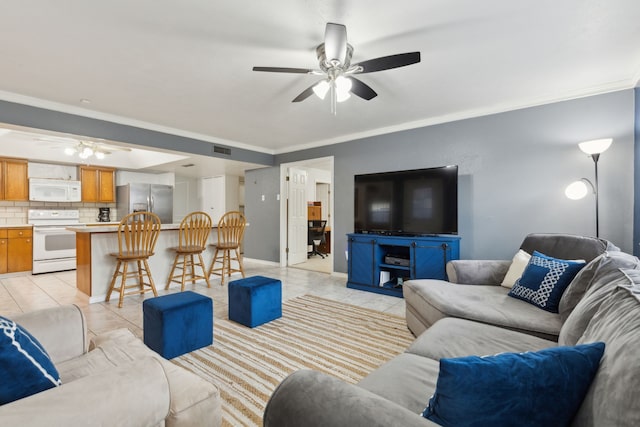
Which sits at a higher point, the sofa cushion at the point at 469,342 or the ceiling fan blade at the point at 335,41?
the ceiling fan blade at the point at 335,41

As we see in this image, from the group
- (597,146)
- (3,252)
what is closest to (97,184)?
(3,252)

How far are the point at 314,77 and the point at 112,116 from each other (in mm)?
2833

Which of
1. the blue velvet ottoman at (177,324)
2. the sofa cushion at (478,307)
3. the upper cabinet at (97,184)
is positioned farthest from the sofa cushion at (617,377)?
the upper cabinet at (97,184)

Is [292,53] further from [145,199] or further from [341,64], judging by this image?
[145,199]

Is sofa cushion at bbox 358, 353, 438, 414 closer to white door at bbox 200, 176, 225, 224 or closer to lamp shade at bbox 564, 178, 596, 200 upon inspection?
lamp shade at bbox 564, 178, 596, 200

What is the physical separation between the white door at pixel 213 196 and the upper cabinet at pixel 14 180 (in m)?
3.38

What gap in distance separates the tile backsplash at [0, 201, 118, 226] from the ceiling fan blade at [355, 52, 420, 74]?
6.91m

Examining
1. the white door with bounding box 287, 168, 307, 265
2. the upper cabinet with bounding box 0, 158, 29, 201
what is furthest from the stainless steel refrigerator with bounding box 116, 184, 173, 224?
the white door with bounding box 287, 168, 307, 265

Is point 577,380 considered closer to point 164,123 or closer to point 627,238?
point 627,238

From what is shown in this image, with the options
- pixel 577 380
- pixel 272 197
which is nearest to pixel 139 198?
pixel 272 197

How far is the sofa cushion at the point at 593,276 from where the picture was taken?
4.74 ft

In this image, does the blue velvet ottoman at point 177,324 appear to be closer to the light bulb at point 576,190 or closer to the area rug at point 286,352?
the area rug at point 286,352

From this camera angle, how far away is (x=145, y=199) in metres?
6.72

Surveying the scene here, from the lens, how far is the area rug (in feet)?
5.94
